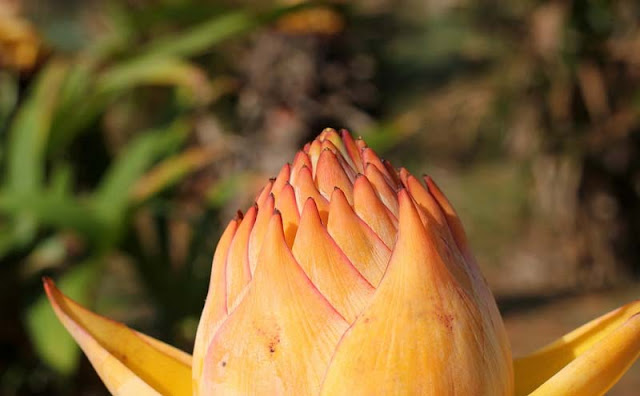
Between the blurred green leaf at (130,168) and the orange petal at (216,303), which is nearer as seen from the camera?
the orange petal at (216,303)

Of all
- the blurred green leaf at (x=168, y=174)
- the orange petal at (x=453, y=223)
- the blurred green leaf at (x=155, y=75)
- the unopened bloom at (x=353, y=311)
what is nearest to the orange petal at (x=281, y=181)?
the unopened bloom at (x=353, y=311)

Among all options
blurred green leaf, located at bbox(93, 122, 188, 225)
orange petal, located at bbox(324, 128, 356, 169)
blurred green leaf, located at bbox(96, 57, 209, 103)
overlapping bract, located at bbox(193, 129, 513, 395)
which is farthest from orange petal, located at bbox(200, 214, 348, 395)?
blurred green leaf, located at bbox(96, 57, 209, 103)

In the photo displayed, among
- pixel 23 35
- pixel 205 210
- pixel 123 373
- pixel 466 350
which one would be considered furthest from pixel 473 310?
pixel 23 35

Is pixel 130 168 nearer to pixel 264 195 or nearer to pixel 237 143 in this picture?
pixel 237 143

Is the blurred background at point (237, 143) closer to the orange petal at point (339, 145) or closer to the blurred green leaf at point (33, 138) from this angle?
the blurred green leaf at point (33, 138)

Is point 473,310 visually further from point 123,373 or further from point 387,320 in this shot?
point 123,373

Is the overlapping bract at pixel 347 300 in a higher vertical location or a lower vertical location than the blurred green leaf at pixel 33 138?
lower
